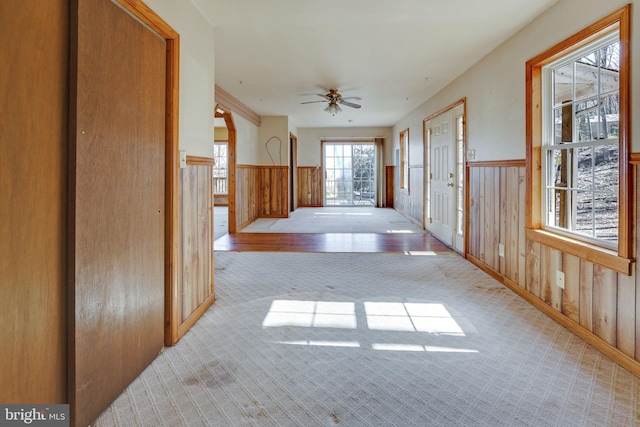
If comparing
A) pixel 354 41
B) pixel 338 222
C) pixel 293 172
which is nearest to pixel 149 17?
pixel 354 41

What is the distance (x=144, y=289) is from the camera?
2.02 meters

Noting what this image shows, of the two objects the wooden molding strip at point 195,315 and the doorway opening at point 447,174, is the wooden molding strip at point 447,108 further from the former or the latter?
the wooden molding strip at point 195,315

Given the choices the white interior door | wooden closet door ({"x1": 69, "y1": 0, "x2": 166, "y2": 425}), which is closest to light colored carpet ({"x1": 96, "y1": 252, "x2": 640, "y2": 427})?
wooden closet door ({"x1": 69, "y1": 0, "x2": 166, "y2": 425})

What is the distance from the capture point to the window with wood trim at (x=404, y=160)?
8.64 meters

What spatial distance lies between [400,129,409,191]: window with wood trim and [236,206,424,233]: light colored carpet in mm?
774

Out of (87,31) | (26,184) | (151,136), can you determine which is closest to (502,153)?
(151,136)

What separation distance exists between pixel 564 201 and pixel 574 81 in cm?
86

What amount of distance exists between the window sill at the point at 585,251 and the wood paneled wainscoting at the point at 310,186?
7965 mm

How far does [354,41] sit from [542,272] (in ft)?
8.67

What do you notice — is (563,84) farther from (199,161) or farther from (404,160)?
(404,160)

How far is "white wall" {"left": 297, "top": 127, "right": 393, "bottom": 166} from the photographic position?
414 inches

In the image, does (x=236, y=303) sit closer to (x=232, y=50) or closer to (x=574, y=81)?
(x=232, y=50)

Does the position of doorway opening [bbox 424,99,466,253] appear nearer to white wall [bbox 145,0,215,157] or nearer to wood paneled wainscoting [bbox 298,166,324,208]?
white wall [bbox 145,0,215,157]

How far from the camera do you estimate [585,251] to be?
238cm
